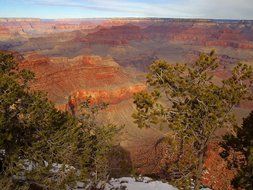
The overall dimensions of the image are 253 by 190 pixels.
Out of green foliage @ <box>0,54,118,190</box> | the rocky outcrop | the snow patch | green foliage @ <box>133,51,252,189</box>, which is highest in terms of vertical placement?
green foliage @ <box>133,51,252,189</box>

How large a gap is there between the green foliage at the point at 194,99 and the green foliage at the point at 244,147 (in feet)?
5.14

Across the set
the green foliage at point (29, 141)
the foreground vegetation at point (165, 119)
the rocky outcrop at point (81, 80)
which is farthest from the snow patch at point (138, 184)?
the rocky outcrop at point (81, 80)

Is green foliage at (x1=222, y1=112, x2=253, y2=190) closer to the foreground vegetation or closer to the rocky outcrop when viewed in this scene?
the foreground vegetation

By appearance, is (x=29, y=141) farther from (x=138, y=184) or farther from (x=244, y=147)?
(x=138, y=184)

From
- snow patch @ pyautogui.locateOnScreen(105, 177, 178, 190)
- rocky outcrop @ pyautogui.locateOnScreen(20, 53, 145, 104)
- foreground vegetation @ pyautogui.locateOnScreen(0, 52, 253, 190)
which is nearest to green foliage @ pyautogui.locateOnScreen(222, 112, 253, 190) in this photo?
foreground vegetation @ pyautogui.locateOnScreen(0, 52, 253, 190)

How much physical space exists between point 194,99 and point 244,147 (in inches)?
158

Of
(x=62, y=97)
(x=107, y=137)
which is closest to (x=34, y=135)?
(x=107, y=137)

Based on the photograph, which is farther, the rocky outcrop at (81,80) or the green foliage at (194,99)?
the rocky outcrop at (81,80)

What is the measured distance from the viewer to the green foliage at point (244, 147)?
14.5 m

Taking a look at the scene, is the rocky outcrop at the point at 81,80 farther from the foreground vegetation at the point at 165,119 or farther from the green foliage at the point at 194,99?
the green foliage at the point at 194,99

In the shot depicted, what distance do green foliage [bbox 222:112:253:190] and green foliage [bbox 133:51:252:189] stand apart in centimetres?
157

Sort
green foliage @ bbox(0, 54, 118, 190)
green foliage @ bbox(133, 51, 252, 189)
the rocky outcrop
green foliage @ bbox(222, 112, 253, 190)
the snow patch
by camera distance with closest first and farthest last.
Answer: green foliage @ bbox(222, 112, 253, 190)
green foliage @ bbox(133, 51, 252, 189)
green foliage @ bbox(0, 54, 118, 190)
the snow patch
the rocky outcrop

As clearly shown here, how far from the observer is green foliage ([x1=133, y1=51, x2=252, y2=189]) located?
1611cm

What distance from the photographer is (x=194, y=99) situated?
1647cm
